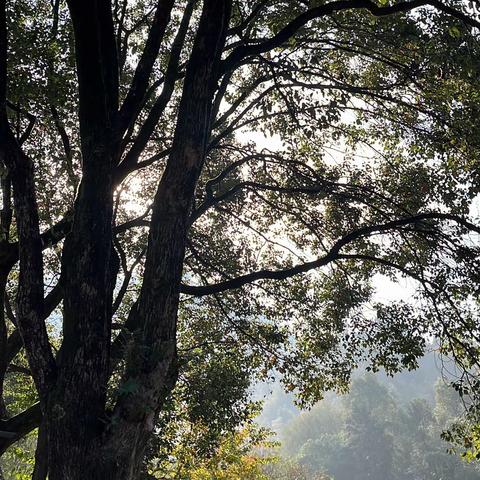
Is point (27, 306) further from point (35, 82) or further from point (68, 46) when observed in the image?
point (68, 46)

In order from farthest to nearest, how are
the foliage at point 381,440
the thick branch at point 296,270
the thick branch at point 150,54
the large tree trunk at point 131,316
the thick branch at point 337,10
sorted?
the foliage at point 381,440 → the thick branch at point 150,54 → the thick branch at point 296,270 → the thick branch at point 337,10 → the large tree trunk at point 131,316

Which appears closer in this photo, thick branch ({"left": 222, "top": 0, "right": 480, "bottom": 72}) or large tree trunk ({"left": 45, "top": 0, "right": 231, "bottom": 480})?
large tree trunk ({"left": 45, "top": 0, "right": 231, "bottom": 480})

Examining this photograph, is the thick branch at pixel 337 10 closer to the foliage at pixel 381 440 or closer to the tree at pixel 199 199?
the tree at pixel 199 199

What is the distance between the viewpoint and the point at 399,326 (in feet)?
29.9

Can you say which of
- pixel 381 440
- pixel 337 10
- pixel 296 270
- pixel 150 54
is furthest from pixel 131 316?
pixel 381 440

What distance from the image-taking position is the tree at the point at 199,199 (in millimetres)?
4758

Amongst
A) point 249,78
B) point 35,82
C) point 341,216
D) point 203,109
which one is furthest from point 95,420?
point 249,78

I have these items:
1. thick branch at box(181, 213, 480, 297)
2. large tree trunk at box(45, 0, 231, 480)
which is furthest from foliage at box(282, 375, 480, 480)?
large tree trunk at box(45, 0, 231, 480)

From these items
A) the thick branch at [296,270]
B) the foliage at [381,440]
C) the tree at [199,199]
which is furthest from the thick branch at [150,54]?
the foliage at [381,440]

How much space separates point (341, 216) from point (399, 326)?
8.10 ft

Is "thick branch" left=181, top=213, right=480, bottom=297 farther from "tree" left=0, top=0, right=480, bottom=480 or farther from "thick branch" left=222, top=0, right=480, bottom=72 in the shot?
"thick branch" left=222, top=0, right=480, bottom=72

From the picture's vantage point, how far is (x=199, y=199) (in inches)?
432

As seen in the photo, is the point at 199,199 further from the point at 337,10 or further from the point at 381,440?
the point at 381,440

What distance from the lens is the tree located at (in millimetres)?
4758
